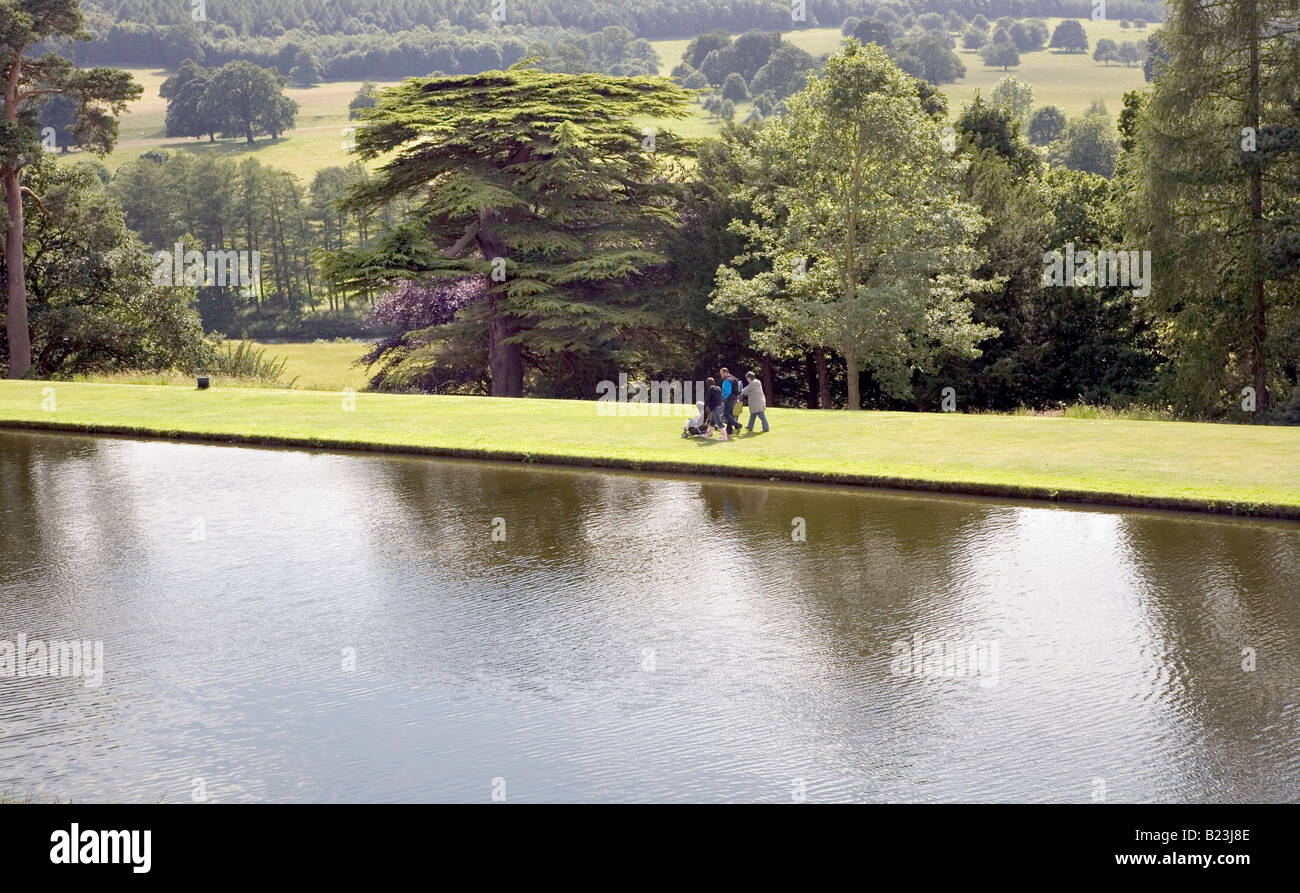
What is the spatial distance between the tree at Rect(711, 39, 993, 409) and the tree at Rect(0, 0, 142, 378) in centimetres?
2663

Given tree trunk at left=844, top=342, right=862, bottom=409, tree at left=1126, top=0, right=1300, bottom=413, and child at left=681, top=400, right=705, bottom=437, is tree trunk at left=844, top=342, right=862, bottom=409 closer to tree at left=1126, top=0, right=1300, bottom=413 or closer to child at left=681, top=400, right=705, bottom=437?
tree at left=1126, top=0, right=1300, bottom=413

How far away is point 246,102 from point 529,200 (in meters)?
143

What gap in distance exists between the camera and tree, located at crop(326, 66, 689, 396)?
43031mm

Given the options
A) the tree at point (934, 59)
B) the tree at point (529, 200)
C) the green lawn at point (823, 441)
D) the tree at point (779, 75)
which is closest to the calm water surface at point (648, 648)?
the green lawn at point (823, 441)

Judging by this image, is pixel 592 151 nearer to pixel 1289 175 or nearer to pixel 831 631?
pixel 1289 175

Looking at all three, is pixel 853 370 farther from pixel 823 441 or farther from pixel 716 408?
pixel 716 408

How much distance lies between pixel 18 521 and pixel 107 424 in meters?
11.3

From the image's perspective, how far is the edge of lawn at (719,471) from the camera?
18328 millimetres

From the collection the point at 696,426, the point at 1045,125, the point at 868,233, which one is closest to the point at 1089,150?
the point at 1045,125

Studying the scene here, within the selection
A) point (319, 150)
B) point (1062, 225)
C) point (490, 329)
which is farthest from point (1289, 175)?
point (319, 150)

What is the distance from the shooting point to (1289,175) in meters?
35.6

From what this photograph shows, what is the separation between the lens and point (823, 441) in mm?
25109

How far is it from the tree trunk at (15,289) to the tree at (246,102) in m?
130
